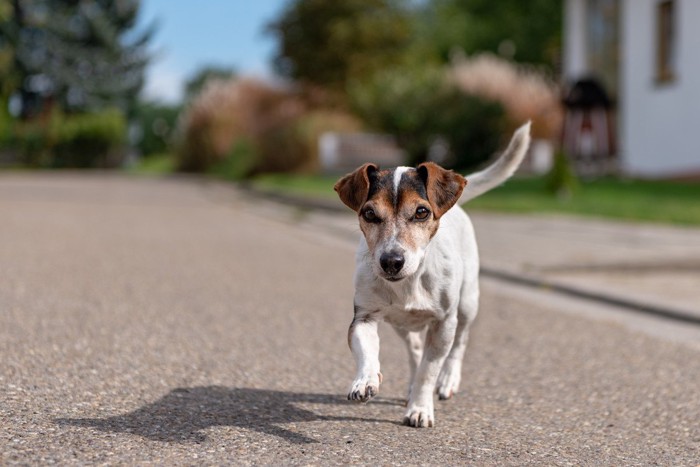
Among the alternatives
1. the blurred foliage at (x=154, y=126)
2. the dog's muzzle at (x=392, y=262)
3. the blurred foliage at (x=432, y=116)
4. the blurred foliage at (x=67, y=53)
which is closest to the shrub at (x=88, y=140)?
the blurred foliage at (x=67, y=53)

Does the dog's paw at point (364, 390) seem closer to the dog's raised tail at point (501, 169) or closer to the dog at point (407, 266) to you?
the dog at point (407, 266)

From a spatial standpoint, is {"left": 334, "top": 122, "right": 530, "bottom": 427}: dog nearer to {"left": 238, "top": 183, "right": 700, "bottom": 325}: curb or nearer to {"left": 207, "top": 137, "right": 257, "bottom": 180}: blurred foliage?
{"left": 238, "top": 183, "right": 700, "bottom": 325}: curb

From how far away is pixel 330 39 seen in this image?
39.4m

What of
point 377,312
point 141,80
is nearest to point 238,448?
point 377,312

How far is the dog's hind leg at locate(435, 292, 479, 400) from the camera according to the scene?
4.57 m

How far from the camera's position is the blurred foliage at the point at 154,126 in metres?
59.2

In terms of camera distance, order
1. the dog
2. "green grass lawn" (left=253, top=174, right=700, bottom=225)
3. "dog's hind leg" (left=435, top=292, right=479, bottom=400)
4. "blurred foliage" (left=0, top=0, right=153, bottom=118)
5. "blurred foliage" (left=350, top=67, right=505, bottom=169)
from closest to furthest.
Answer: the dog < "dog's hind leg" (left=435, top=292, right=479, bottom=400) < "green grass lawn" (left=253, top=174, right=700, bottom=225) < "blurred foliage" (left=350, top=67, right=505, bottom=169) < "blurred foliage" (left=0, top=0, right=153, bottom=118)

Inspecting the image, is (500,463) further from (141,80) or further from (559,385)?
(141,80)

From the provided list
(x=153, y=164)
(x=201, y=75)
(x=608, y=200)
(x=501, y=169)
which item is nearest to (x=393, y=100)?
(x=608, y=200)

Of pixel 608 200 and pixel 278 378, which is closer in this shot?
pixel 278 378

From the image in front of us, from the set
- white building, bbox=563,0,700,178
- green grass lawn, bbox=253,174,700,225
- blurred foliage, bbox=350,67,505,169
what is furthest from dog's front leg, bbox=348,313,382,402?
blurred foliage, bbox=350,67,505,169

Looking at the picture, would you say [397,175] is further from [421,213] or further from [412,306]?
[412,306]

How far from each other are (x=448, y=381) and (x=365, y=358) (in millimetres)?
999

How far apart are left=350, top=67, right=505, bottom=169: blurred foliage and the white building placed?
2.60 meters
